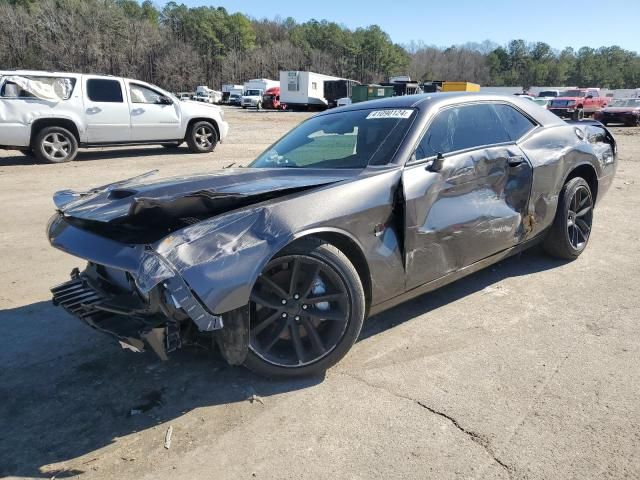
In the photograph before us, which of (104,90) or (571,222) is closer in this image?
(571,222)

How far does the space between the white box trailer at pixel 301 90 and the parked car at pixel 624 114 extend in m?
28.1

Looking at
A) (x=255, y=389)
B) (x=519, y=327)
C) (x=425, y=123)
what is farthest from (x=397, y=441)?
(x=425, y=123)

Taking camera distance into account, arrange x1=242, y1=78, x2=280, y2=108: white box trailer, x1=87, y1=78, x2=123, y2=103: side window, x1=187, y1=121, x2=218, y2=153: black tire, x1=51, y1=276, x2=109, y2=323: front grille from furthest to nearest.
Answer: x1=242, y1=78, x2=280, y2=108: white box trailer, x1=187, y1=121, x2=218, y2=153: black tire, x1=87, y1=78, x2=123, y2=103: side window, x1=51, y1=276, x2=109, y2=323: front grille

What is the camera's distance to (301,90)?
48250 mm

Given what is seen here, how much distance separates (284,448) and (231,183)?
4.94 ft

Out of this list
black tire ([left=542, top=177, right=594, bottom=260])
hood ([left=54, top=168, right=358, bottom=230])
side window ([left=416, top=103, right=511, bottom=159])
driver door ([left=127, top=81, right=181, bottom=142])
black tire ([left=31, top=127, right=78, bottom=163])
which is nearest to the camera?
hood ([left=54, top=168, right=358, bottom=230])

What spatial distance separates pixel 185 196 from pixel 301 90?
4771cm

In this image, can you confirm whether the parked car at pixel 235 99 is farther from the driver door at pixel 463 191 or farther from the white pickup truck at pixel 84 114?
the driver door at pixel 463 191

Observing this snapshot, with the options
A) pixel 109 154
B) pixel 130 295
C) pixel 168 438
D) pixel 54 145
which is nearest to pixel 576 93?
pixel 109 154

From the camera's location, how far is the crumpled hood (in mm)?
2668

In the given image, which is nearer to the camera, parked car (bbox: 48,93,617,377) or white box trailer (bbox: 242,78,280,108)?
parked car (bbox: 48,93,617,377)

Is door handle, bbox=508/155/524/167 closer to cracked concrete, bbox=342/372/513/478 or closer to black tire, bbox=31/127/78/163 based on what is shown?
cracked concrete, bbox=342/372/513/478

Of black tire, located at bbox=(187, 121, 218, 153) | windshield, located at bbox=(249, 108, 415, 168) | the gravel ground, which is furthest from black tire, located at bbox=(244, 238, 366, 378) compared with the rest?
black tire, located at bbox=(187, 121, 218, 153)

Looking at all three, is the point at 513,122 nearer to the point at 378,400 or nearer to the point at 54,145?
the point at 378,400
